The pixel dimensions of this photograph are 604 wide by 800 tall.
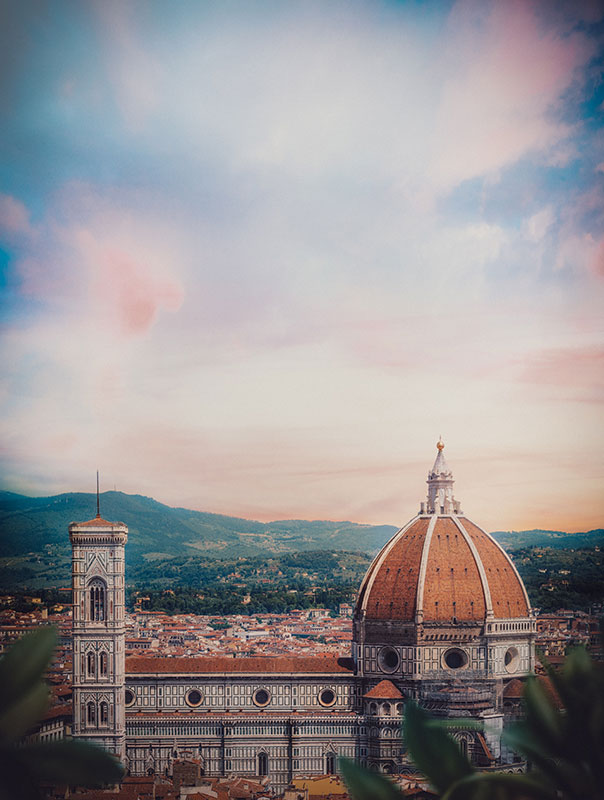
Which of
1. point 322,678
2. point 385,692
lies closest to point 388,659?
point 385,692

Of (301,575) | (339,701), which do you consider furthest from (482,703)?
(301,575)

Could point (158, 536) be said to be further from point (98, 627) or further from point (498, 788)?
point (498, 788)

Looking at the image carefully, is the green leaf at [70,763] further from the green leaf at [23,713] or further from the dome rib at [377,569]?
the dome rib at [377,569]

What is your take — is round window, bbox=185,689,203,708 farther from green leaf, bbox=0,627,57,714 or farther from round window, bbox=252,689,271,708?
green leaf, bbox=0,627,57,714

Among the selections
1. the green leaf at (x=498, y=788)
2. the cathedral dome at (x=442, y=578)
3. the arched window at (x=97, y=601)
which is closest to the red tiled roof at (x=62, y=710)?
the arched window at (x=97, y=601)

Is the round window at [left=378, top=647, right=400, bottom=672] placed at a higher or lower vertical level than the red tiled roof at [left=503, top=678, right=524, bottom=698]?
higher

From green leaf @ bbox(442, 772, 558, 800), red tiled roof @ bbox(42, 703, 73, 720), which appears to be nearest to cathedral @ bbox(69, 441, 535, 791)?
red tiled roof @ bbox(42, 703, 73, 720)
